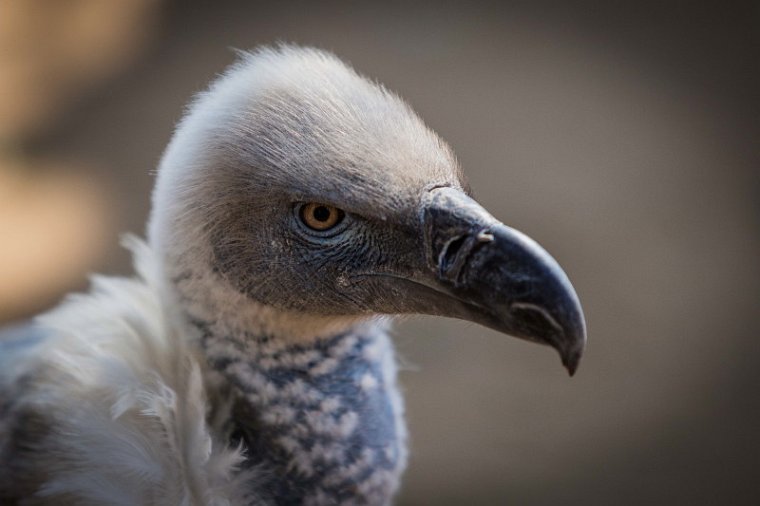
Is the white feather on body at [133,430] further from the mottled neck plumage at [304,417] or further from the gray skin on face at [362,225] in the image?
the gray skin on face at [362,225]

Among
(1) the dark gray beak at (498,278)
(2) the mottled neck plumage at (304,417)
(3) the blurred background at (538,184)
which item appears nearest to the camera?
(1) the dark gray beak at (498,278)

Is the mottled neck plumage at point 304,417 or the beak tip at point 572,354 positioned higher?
the beak tip at point 572,354

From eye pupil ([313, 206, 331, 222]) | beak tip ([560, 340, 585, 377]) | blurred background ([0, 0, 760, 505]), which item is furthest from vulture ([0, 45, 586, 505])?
blurred background ([0, 0, 760, 505])

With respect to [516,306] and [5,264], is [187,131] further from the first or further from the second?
[5,264]

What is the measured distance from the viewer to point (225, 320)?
130 centimetres

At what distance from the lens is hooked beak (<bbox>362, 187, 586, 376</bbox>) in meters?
1.07

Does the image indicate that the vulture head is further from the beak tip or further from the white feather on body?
the white feather on body

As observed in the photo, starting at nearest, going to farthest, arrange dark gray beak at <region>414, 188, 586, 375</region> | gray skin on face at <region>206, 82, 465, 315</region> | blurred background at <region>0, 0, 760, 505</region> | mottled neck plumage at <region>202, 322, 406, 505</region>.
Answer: dark gray beak at <region>414, 188, 586, 375</region> → gray skin on face at <region>206, 82, 465, 315</region> → mottled neck plumage at <region>202, 322, 406, 505</region> → blurred background at <region>0, 0, 760, 505</region>

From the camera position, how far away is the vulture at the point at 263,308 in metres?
1.18

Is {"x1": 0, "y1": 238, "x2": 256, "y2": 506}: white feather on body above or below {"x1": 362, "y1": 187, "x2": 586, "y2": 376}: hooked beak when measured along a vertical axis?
below

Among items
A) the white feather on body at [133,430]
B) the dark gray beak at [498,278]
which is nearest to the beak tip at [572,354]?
the dark gray beak at [498,278]

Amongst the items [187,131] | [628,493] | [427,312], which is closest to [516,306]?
[427,312]

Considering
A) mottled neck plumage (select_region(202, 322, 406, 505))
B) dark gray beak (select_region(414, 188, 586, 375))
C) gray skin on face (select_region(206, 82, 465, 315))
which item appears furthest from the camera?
mottled neck plumage (select_region(202, 322, 406, 505))

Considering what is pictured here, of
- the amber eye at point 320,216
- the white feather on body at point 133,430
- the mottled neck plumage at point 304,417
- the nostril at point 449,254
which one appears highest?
the nostril at point 449,254
